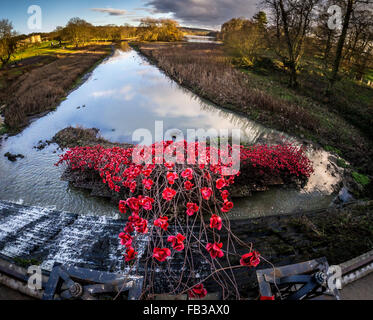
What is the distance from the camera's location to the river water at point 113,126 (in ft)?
15.1

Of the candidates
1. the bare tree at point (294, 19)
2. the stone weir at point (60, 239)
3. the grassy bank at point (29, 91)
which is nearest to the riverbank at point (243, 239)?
the stone weir at point (60, 239)

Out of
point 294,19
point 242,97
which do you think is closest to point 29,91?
point 242,97

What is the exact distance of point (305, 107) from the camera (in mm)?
9719

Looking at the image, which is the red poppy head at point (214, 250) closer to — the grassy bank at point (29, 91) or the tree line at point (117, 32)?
the grassy bank at point (29, 91)

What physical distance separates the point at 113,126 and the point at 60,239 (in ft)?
19.8

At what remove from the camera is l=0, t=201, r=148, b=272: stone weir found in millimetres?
2916

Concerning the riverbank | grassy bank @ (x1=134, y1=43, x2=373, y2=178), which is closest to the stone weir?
the riverbank

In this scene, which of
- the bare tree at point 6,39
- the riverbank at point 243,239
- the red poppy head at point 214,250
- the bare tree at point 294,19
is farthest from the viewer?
the bare tree at point 6,39

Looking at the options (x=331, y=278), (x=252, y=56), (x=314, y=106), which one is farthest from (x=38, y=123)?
(x=252, y=56)

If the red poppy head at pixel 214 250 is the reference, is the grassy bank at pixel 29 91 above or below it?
above

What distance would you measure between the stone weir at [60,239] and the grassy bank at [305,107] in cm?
718

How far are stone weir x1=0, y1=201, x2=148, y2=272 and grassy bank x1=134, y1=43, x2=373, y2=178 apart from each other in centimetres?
718

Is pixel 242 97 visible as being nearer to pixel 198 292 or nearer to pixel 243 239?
pixel 243 239
